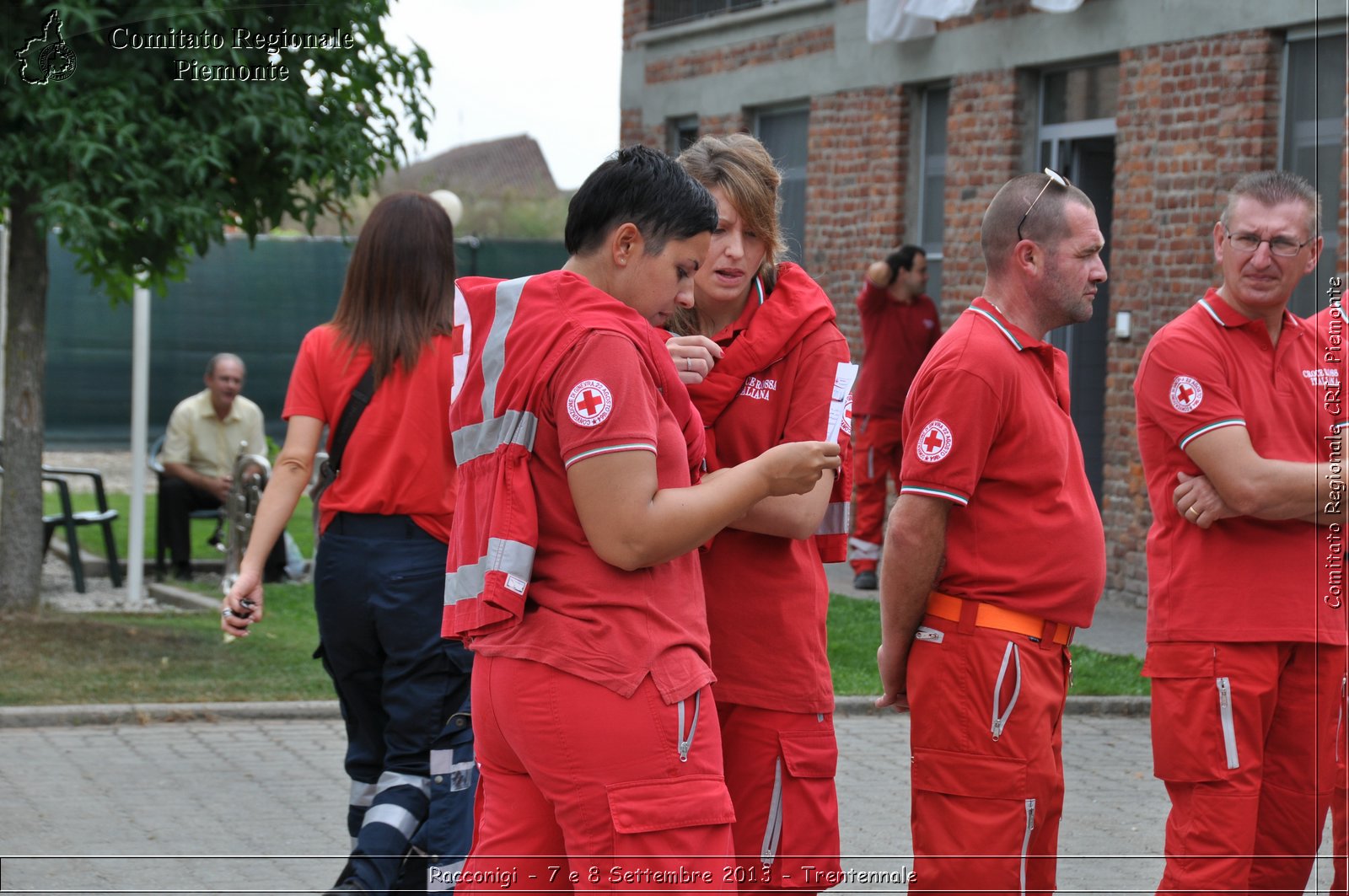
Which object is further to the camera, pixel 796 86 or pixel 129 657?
pixel 796 86

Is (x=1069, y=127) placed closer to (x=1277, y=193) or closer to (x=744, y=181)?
(x=1277, y=193)

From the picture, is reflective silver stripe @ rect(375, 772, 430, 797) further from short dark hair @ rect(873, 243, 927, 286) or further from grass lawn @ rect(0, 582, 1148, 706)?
short dark hair @ rect(873, 243, 927, 286)

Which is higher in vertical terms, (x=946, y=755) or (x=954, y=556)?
(x=954, y=556)

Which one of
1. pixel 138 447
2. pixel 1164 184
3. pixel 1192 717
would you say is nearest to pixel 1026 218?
pixel 1192 717

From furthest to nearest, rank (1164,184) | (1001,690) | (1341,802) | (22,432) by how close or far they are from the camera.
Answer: (1164,184) → (22,432) → (1341,802) → (1001,690)

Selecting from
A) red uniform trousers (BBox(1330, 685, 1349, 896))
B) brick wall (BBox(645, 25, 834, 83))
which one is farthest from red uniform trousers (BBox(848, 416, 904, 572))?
red uniform trousers (BBox(1330, 685, 1349, 896))

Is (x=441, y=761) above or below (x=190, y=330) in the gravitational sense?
below

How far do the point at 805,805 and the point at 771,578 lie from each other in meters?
0.51

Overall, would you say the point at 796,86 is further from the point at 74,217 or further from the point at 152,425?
the point at 152,425

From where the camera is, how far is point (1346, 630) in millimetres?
4332

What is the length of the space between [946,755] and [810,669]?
1.25 ft

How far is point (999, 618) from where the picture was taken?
3.76 metres

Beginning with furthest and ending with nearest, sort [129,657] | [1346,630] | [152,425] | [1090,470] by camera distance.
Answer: [152,425] → [1090,470] → [129,657] → [1346,630]

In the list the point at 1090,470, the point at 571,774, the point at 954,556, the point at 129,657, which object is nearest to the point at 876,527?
the point at 1090,470
